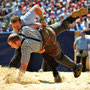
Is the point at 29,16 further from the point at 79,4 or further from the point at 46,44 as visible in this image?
the point at 79,4

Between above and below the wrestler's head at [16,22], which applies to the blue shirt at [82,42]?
below

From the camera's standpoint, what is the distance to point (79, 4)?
1212cm

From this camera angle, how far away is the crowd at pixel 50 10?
977 cm

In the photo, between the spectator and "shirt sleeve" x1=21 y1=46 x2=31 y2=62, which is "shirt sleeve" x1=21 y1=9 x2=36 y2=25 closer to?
"shirt sleeve" x1=21 y1=46 x2=31 y2=62

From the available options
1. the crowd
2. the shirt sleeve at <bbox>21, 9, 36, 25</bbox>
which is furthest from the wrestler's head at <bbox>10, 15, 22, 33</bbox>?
the crowd

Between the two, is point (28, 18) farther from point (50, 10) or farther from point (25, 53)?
point (50, 10)

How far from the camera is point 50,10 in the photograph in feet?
40.3

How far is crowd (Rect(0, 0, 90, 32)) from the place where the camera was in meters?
9.77

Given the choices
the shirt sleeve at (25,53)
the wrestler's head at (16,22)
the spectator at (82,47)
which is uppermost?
the wrestler's head at (16,22)

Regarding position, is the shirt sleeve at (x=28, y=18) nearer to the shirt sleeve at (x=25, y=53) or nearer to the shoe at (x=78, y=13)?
the shirt sleeve at (x=25, y=53)

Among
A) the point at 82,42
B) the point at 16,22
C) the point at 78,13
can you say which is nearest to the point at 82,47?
the point at 82,42

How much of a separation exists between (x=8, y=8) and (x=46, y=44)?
975 cm

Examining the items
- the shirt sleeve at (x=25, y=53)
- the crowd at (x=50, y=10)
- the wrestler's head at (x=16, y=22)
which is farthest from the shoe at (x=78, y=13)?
the crowd at (x=50, y=10)

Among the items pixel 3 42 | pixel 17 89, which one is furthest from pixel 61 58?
pixel 3 42
